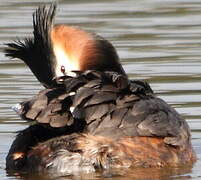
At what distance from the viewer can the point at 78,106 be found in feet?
27.9

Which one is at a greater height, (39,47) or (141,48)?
(39,47)

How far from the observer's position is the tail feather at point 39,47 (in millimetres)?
9703

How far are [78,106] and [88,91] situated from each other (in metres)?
0.19

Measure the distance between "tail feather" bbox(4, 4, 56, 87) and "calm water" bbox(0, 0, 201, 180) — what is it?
0.73m

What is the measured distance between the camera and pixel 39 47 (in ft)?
32.0

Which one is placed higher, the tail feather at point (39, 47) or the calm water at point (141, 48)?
the tail feather at point (39, 47)

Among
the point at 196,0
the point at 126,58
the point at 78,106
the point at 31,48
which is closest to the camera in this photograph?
the point at 78,106

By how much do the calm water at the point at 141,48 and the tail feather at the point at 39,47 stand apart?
28.8 inches

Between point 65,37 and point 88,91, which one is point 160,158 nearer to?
point 88,91

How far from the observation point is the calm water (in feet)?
34.3

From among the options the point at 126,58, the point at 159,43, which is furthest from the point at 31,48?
the point at 159,43

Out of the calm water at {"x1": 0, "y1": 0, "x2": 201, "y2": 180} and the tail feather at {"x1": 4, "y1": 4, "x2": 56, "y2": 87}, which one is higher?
the tail feather at {"x1": 4, "y1": 4, "x2": 56, "y2": 87}

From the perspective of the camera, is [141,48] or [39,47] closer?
[39,47]

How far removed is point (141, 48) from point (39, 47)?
4.26 meters
